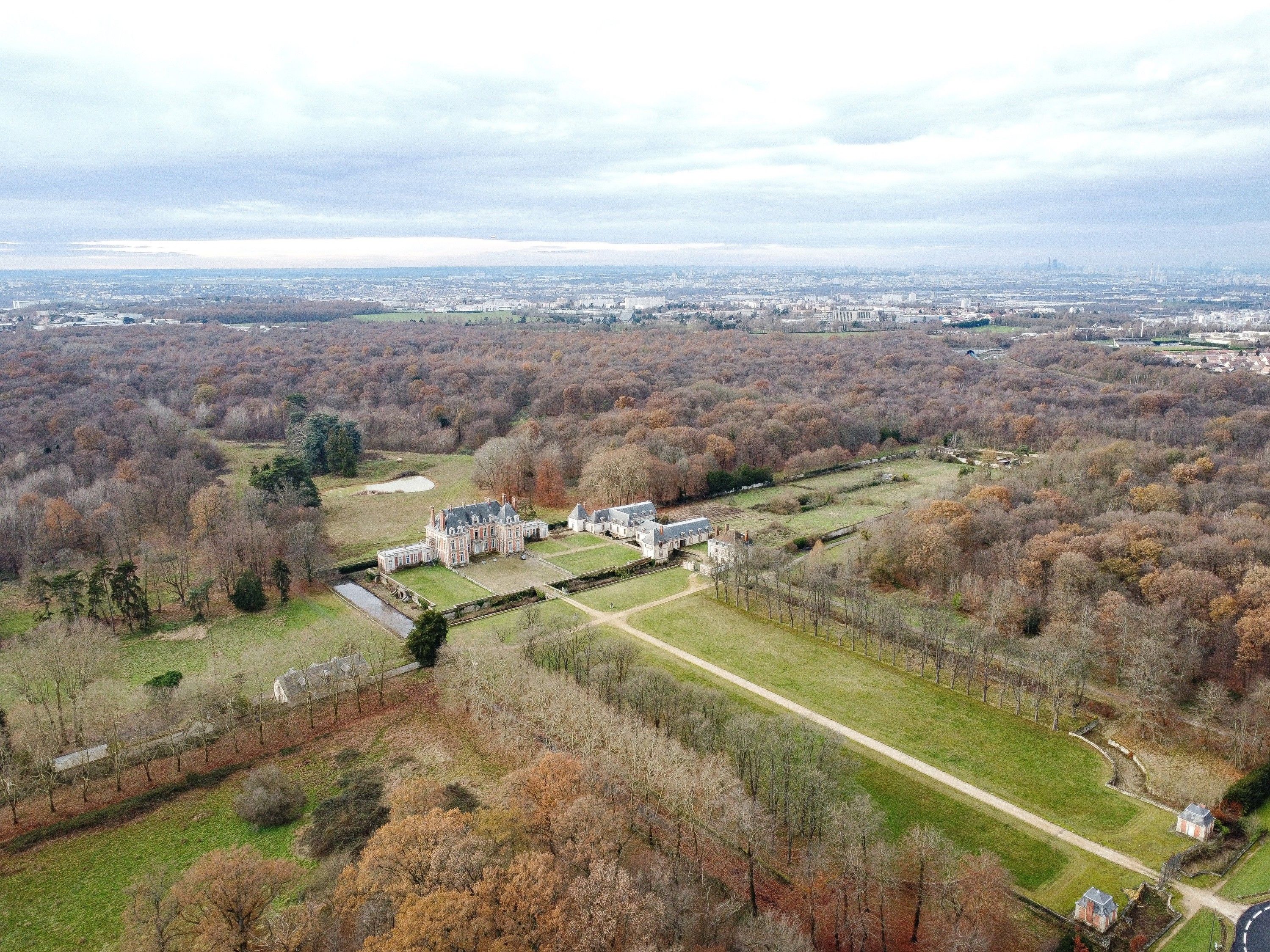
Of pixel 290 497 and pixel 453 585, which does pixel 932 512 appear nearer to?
pixel 453 585

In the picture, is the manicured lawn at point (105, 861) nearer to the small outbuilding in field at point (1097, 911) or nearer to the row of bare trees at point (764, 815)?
the row of bare trees at point (764, 815)

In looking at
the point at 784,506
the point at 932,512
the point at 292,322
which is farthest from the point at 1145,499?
the point at 292,322

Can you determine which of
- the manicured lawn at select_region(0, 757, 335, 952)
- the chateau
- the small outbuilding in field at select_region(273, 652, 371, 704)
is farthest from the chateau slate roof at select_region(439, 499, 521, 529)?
the manicured lawn at select_region(0, 757, 335, 952)

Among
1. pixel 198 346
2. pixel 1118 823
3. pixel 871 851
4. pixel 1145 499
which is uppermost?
pixel 198 346

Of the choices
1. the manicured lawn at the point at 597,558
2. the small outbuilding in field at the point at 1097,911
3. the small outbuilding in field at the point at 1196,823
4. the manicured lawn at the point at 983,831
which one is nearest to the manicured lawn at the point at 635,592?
the manicured lawn at the point at 597,558

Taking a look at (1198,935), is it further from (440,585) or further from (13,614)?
(13,614)

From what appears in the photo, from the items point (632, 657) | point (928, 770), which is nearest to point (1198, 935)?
point (928, 770)

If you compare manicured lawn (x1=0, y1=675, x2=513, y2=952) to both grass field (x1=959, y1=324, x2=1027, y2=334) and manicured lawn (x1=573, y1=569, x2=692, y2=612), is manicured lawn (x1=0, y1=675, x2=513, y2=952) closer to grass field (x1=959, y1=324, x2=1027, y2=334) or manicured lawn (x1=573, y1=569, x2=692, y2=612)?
manicured lawn (x1=573, y1=569, x2=692, y2=612)
